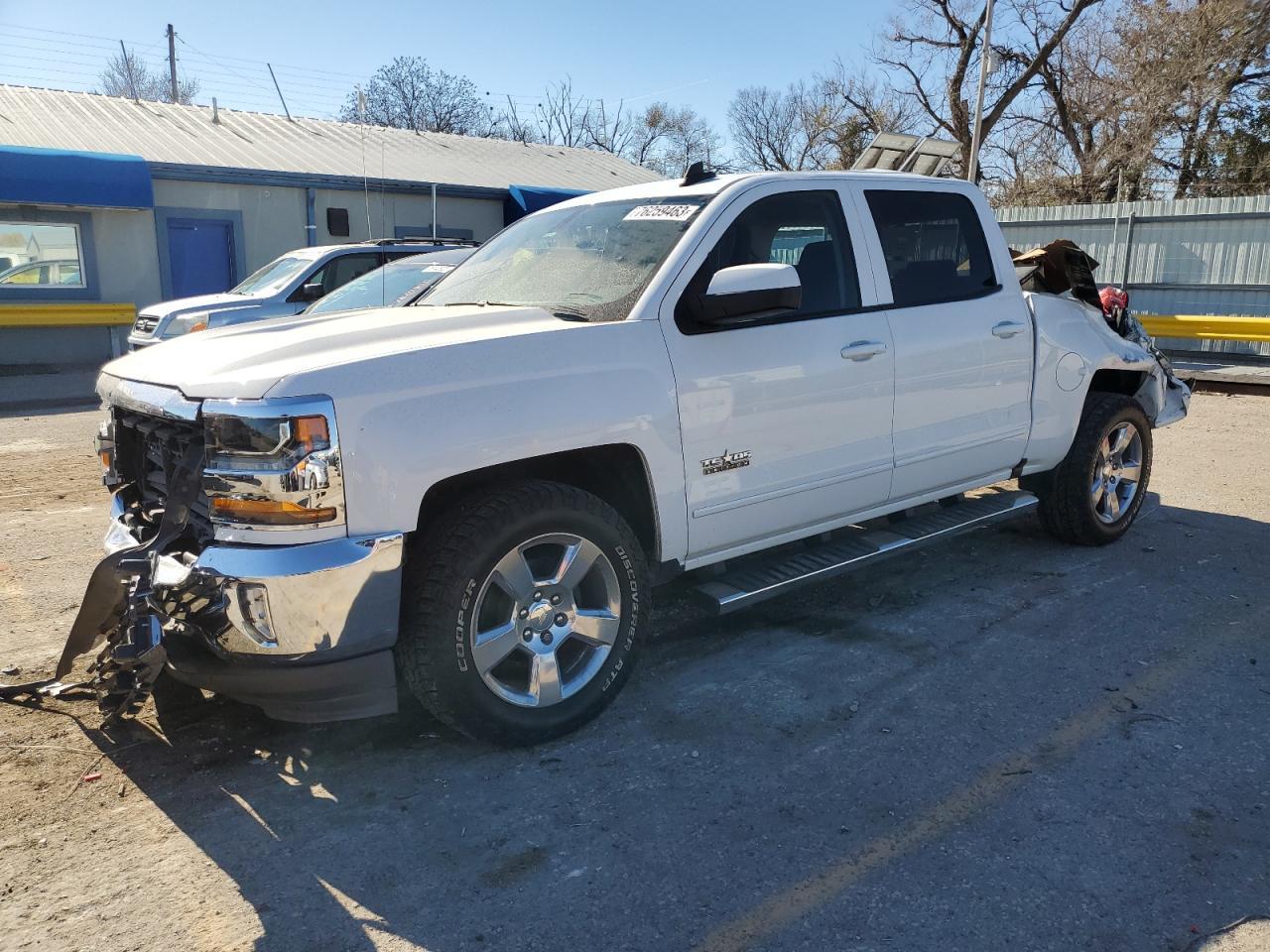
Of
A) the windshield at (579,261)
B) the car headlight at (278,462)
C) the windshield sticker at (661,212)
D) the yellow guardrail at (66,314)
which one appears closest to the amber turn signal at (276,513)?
the car headlight at (278,462)

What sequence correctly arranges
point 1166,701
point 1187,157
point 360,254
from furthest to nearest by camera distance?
point 1187,157 → point 360,254 → point 1166,701

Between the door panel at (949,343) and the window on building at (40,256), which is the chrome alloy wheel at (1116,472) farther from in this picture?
the window on building at (40,256)

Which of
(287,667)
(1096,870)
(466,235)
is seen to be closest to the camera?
(1096,870)

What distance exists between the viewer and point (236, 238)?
18.9 meters

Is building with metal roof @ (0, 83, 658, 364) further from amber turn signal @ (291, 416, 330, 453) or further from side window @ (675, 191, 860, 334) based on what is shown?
amber turn signal @ (291, 416, 330, 453)

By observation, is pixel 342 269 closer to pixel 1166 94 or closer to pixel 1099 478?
pixel 1099 478

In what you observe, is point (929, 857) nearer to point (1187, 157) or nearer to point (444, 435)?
point (444, 435)

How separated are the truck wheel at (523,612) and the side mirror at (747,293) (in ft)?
2.86

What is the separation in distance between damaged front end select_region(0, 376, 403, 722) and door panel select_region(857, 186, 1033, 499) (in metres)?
2.60

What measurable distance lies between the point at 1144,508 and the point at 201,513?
614 centimetres

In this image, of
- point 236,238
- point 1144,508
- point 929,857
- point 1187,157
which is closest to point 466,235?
point 236,238

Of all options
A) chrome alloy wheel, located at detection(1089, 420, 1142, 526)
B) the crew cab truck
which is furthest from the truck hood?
chrome alloy wheel, located at detection(1089, 420, 1142, 526)

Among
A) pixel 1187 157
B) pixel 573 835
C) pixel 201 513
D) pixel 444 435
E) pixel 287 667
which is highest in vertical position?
pixel 1187 157

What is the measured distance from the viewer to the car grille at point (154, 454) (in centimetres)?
320
